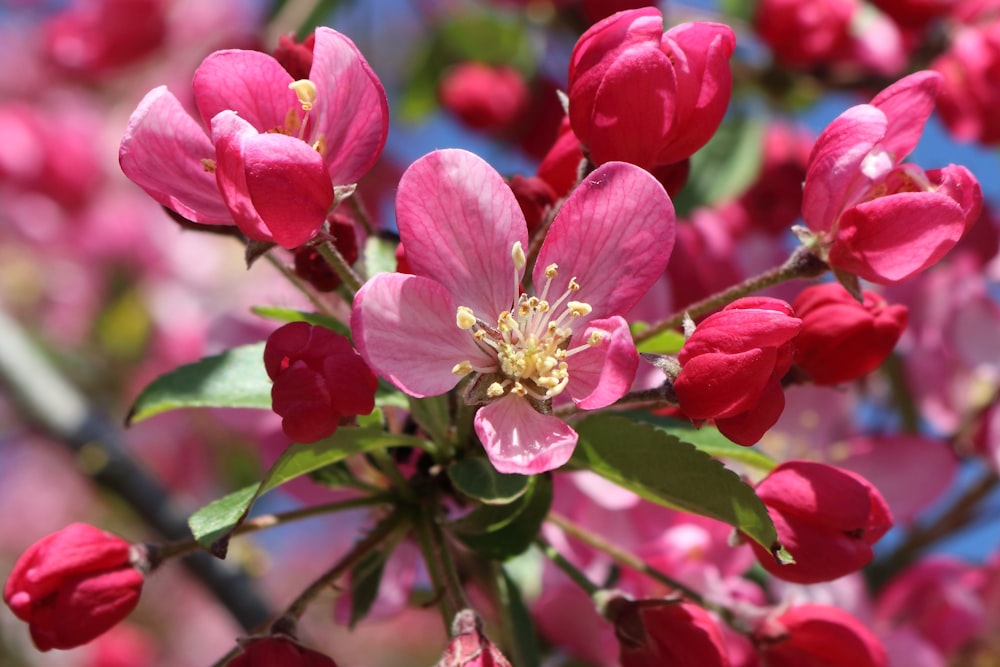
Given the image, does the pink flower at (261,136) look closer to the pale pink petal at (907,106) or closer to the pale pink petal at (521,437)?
the pale pink petal at (521,437)

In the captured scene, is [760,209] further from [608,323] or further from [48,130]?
[48,130]

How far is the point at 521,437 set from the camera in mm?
1133

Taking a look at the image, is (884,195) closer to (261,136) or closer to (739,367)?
(739,367)

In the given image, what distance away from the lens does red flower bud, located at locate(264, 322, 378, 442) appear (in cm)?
109

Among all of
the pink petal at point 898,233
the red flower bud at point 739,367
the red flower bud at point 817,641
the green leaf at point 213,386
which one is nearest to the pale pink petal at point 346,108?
the green leaf at point 213,386

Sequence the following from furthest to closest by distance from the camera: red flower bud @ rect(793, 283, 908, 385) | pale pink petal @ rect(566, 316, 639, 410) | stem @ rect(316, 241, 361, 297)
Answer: red flower bud @ rect(793, 283, 908, 385) → stem @ rect(316, 241, 361, 297) → pale pink petal @ rect(566, 316, 639, 410)

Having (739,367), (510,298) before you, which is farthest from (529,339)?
(739,367)

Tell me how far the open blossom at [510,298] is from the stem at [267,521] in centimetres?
25

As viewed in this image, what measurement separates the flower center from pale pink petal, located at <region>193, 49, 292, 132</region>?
29 cm

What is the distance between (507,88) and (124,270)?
61.1 inches

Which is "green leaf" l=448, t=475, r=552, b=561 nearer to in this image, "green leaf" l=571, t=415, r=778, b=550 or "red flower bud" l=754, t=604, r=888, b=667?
"green leaf" l=571, t=415, r=778, b=550

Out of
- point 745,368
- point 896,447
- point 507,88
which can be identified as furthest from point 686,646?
point 507,88

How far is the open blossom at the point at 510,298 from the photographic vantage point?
111cm

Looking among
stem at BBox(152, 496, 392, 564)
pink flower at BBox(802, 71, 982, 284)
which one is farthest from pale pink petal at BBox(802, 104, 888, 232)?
stem at BBox(152, 496, 392, 564)
